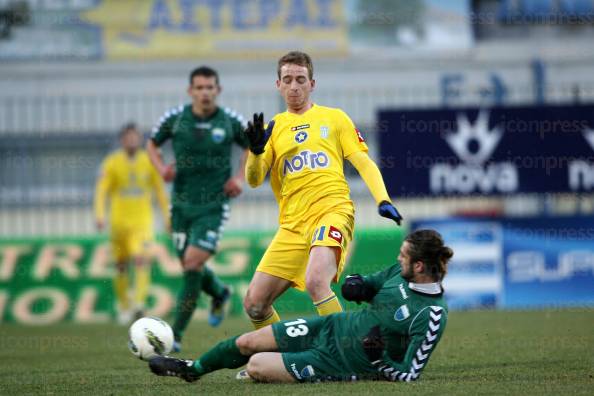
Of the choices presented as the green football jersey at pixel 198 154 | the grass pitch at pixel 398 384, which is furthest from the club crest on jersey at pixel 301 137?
the green football jersey at pixel 198 154

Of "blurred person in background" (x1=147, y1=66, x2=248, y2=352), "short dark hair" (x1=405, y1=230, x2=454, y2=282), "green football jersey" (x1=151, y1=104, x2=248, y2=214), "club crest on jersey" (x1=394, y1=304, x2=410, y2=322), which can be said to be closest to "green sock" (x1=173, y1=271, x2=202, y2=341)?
"blurred person in background" (x1=147, y1=66, x2=248, y2=352)

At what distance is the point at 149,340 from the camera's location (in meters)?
7.62

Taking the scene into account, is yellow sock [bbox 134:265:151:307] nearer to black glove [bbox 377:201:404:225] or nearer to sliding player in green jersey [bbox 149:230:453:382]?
sliding player in green jersey [bbox 149:230:453:382]

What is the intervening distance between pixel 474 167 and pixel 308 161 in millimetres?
7251

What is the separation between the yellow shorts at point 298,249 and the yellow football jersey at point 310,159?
0.08 meters

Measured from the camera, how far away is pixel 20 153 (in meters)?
16.4

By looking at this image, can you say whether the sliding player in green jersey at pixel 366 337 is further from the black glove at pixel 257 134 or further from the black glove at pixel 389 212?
the black glove at pixel 257 134

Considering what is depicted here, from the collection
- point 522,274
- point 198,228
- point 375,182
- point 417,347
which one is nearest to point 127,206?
point 198,228

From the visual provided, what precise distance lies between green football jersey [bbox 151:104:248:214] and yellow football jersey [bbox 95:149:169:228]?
12.5 feet

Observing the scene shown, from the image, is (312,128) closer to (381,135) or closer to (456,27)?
(381,135)

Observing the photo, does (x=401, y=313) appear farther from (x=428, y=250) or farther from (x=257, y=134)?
(x=257, y=134)

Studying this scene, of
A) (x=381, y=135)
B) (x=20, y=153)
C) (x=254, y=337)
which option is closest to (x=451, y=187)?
(x=381, y=135)

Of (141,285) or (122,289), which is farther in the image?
→ (122,289)

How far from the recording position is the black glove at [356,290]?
653 cm
